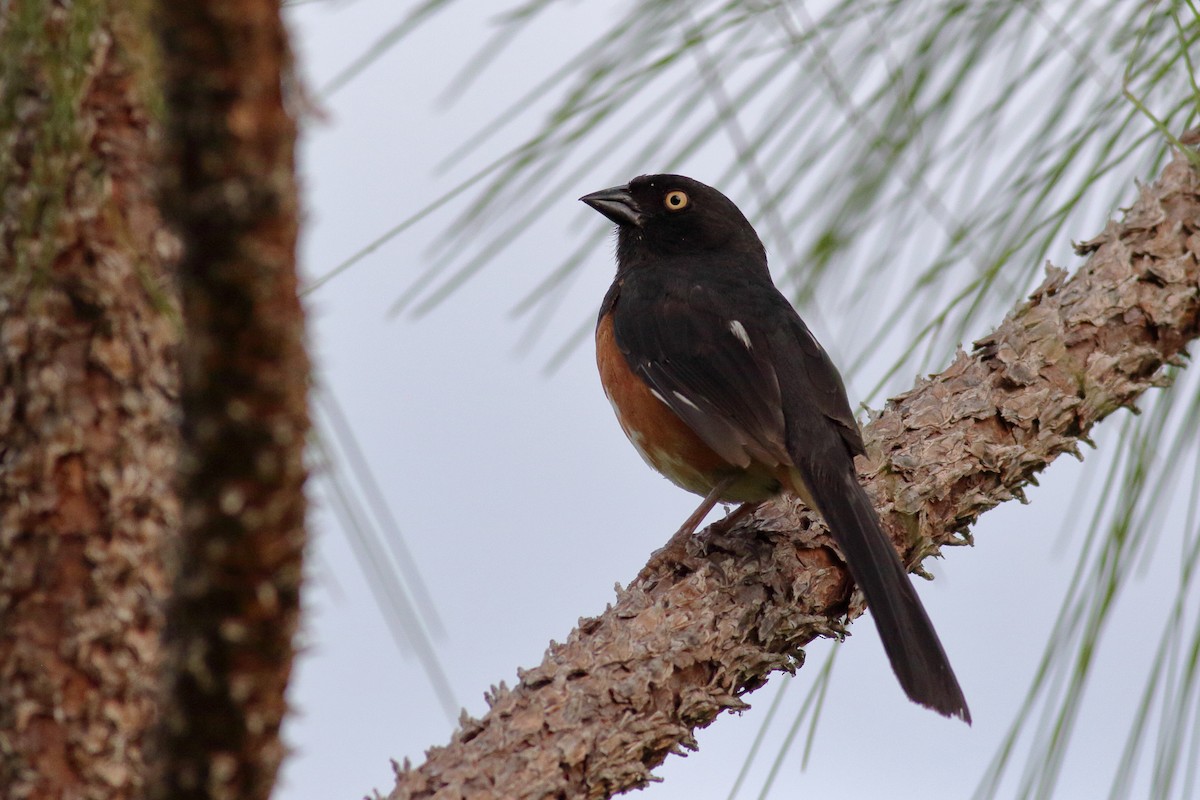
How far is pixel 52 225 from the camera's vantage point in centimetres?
115

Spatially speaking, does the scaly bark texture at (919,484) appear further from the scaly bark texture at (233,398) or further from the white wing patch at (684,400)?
the scaly bark texture at (233,398)

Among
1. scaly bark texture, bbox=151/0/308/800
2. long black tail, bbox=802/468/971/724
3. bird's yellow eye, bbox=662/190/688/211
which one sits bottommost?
scaly bark texture, bbox=151/0/308/800

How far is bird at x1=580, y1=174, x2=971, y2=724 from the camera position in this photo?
2555mm

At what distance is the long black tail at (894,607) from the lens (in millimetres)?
2451

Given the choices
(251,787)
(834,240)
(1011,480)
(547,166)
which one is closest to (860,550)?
(1011,480)

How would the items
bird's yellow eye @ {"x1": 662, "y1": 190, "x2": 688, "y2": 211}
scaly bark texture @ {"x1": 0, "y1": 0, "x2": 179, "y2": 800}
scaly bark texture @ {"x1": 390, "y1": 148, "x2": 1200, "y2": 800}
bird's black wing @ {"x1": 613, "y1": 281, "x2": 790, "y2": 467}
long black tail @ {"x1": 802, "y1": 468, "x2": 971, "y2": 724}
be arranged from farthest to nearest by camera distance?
bird's yellow eye @ {"x1": 662, "y1": 190, "x2": 688, "y2": 211} → bird's black wing @ {"x1": 613, "y1": 281, "x2": 790, "y2": 467} → long black tail @ {"x1": 802, "y1": 468, "x2": 971, "y2": 724} → scaly bark texture @ {"x1": 390, "y1": 148, "x2": 1200, "y2": 800} → scaly bark texture @ {"x1": 0, "y1": 0, "x2": 179, "y2": 800}

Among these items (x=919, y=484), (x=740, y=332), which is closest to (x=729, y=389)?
(x=740, y=332)

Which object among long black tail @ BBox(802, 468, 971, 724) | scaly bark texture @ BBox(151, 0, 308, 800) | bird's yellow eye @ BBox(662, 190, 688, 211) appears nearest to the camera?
scaly bark texture @ BBox(151, 0, 308, 800)

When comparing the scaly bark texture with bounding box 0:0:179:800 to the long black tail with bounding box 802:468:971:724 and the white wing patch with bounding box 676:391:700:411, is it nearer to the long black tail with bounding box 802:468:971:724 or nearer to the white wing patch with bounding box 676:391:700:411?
the long black tail with bounding box 802:468:971:724

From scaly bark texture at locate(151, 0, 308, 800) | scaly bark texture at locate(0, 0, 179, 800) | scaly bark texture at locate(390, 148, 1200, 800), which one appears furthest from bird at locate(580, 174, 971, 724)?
scaly bark texture at locate(151, 0, 308, 800)

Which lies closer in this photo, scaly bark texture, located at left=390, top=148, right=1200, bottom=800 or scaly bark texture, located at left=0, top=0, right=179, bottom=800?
scaly bark texture, located at left=0, top=0, right=179, bottom=800

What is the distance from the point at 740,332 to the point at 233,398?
101 inches

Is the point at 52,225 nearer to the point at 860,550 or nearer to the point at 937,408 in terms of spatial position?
the point at 860,550

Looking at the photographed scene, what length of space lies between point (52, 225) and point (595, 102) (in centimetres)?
101
